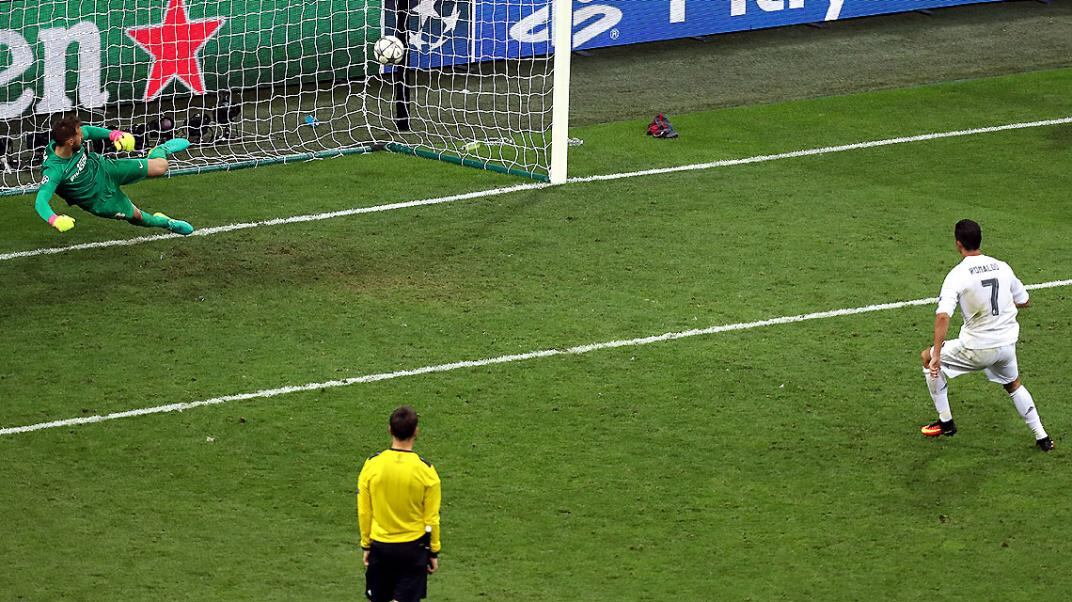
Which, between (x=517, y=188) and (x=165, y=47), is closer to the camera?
(x=517, y=188)

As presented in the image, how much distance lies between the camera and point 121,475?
34.8ft

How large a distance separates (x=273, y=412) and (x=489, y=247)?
12.6 feet

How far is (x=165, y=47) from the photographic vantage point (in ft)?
58.9

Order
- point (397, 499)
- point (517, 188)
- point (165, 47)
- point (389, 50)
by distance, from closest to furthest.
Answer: point (397, 499)
point (517, 188)
point (389, 50)
point (165, 47)

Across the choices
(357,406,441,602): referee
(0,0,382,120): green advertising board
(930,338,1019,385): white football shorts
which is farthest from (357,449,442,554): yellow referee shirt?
(0,0,382,120): green advertising board

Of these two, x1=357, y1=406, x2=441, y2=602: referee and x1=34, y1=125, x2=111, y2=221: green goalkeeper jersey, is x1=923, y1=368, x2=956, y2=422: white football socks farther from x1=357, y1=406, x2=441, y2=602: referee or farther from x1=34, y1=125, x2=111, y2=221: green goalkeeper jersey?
x1=34, y1=125, x2=111, y2=221: green goalkeeper jersey

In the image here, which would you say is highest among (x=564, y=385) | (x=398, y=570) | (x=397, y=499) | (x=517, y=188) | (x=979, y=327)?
(x=397, y=499)

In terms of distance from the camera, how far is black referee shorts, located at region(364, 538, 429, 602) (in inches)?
316

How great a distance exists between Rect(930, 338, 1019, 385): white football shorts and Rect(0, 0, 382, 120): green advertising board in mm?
9346

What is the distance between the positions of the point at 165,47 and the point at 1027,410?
10987 mm

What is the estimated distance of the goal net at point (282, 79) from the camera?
17266 mm

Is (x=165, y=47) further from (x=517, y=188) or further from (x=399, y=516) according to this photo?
(x=399, y=516)

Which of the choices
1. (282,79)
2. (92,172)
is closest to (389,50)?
(282,79)

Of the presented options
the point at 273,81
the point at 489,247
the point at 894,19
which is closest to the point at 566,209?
the point at 489,247
